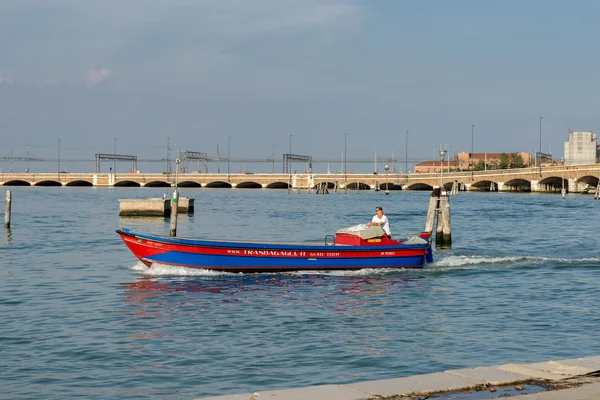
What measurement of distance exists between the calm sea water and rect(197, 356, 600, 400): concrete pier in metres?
3.52

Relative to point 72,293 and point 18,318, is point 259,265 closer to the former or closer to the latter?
point 72,293

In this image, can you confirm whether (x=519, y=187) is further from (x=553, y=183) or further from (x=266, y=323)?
(x=266, y=323)

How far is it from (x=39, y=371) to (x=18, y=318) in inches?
251

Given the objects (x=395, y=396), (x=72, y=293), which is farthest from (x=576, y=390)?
(x=72, y=293)

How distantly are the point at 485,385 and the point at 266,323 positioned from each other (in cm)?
1002

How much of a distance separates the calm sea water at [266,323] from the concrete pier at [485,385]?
3.52 m

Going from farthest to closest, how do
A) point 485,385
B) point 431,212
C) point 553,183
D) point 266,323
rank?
1. point 553,183
2. point 431,212
3. point 266,323
4. point 485,385

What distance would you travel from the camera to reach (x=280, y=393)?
10695 mm

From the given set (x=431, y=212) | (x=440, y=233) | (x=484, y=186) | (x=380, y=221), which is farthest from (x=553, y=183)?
(x=380, y=221)

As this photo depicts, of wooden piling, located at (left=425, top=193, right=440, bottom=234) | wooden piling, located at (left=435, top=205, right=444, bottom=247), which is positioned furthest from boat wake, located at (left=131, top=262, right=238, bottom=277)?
wooden piling, located at (left=435, top=205, right=444, bottom=247)

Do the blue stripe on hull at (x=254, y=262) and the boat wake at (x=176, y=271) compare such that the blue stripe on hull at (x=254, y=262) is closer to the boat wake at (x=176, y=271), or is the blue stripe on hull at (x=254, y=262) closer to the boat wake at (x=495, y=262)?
the boat wake at (x=176, y=271)

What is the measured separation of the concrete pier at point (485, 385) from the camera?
10.6 metres

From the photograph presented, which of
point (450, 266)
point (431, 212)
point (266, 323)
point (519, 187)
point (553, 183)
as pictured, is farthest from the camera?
point (519, 187)

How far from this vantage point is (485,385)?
1123 cm
